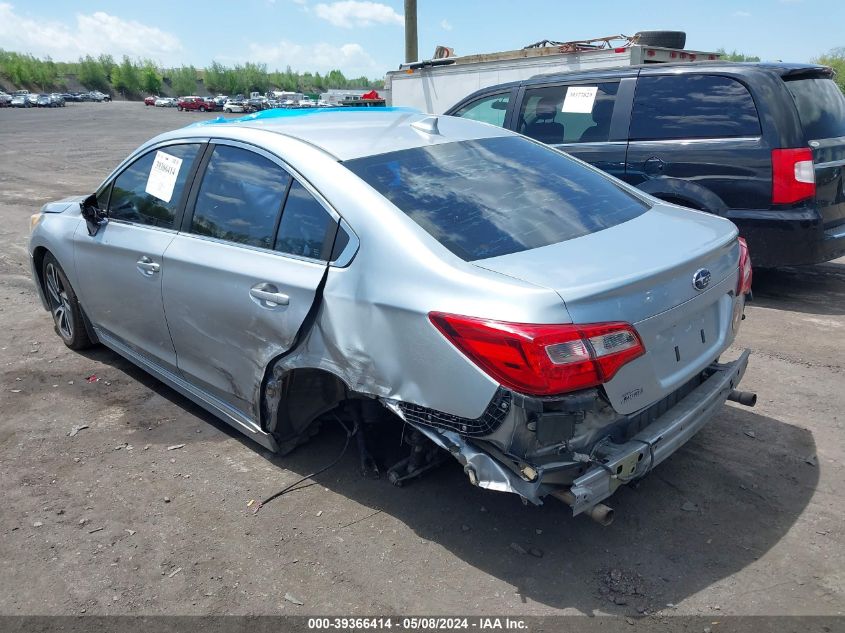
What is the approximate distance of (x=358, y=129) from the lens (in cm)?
356

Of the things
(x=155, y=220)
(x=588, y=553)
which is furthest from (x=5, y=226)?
(x=588, y=553)

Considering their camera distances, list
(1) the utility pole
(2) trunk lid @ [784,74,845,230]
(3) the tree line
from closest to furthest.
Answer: (2) trunk lid @ [784,74,845,230]
(1) the utility pole
(3) the tree line

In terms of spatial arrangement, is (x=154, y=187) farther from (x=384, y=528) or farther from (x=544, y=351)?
(x=544, y=351)

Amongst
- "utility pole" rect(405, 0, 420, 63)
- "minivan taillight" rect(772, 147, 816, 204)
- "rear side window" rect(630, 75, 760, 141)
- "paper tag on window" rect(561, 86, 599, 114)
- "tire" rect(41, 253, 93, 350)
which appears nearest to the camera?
"tire" rect(41, 253, 93, 350)

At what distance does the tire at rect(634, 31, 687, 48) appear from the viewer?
966 centimetres

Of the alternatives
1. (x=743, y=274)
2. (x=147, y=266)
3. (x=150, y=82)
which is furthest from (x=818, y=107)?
(x=150, y=82)

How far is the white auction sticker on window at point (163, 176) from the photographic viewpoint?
13.0 feet

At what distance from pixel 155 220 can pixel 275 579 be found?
2.18 metres

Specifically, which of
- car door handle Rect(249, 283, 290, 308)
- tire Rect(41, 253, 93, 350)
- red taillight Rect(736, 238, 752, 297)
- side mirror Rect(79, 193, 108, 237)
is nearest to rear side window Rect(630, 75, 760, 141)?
red taillight Rect(736, 238, 752, 297)

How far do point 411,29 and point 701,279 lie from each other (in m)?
14.2

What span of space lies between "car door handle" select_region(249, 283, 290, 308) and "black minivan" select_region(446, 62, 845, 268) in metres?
4.04

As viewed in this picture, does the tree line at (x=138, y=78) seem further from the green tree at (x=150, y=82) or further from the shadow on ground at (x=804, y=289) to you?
the shadow on ground at (x=804, y=289)

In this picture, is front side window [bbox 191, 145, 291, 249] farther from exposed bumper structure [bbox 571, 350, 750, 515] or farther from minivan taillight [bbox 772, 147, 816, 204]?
minivan taillight [bbox 772, 147, 816, 204]

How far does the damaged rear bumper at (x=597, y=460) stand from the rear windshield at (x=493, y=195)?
0.72 meters
